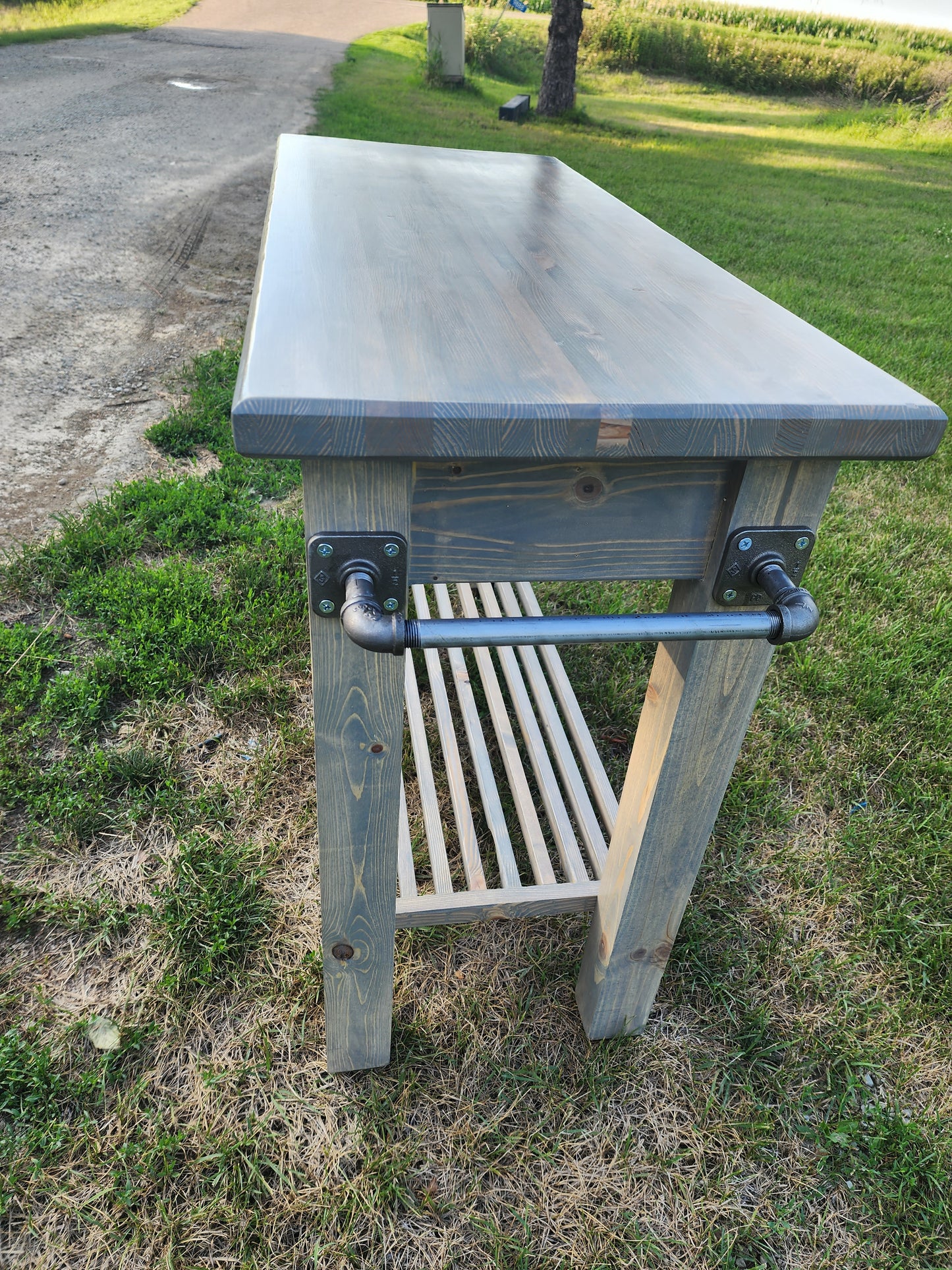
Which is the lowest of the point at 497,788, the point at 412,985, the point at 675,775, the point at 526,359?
the point at 412,985

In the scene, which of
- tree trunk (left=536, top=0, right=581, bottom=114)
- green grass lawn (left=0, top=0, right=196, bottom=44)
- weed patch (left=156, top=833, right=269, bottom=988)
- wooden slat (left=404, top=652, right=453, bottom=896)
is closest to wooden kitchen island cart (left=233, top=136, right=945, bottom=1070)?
wooden slat (left=404, top=652, right=453, bottom=896)

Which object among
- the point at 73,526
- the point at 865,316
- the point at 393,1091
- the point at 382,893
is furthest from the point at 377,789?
the point at 865,316

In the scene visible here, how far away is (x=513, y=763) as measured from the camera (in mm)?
2016

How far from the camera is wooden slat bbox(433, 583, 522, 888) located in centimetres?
175

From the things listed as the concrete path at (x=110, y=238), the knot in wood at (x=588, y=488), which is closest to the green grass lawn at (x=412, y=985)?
the concrete path at (x=110, y=238)

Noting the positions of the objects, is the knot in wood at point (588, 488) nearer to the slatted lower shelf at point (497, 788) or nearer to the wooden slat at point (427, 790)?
the slatted lower shelf at point (497, 788)

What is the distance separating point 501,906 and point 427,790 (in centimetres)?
48

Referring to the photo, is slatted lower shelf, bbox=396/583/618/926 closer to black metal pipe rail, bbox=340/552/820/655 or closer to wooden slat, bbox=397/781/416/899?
wooden slat, bbox=397/781/416/899

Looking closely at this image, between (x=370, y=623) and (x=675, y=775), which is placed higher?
(x=370, y=623)

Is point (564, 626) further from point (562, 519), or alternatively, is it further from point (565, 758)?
point (565, 758)

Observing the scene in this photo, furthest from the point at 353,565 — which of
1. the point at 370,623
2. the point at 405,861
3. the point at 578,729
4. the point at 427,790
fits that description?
the point at 578,729

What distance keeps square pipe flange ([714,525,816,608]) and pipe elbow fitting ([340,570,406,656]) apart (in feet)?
1.41

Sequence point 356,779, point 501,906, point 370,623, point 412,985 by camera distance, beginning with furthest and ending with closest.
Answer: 1. point 412,985
2. point 501,906
3. point 356,779
4. point 370,623

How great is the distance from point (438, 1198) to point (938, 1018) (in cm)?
112
